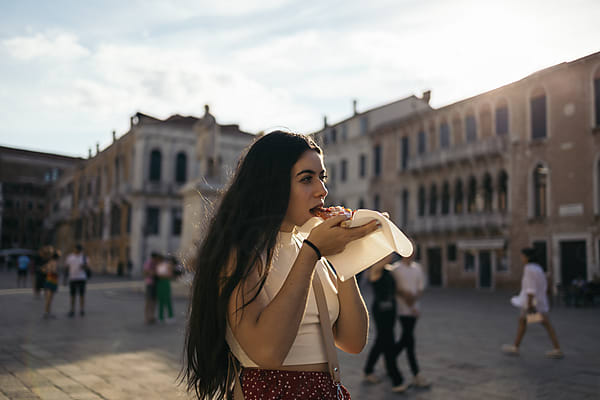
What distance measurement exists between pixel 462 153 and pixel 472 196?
2357 millimetres

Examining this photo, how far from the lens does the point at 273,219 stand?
173 centimetres

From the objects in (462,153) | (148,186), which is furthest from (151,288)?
(148,186)

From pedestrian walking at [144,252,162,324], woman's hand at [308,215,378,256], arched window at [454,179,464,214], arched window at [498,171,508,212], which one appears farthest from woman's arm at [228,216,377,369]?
arched window at [454,179,464,214]

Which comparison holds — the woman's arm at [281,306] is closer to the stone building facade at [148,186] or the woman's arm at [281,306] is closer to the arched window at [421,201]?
the arched window at [421,201]

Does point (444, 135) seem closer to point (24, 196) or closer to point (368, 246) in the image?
point (368, 246)

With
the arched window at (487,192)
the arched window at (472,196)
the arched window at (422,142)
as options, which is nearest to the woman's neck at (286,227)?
the arched window at (487,192)

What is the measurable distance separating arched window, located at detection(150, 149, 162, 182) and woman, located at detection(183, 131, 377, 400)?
41771mm

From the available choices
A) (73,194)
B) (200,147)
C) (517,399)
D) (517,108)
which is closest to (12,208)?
(73,194)

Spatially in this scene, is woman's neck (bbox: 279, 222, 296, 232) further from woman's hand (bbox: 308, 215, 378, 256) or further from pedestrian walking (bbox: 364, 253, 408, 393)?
pedestrian walking (bbox: 364, 253, 408, 393)

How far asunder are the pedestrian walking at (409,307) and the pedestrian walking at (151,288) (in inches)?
252

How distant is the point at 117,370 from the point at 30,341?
2.77m

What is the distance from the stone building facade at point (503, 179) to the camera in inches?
900

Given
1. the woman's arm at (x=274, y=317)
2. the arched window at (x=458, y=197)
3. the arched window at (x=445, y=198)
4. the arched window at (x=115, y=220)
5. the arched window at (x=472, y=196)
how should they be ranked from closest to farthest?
the woman's arm at (x=274, y=317) < the arched window at (x=472, y=196) < the arched window at (x=458, y=197) < the arched window at (x=445, y=198) < the arched window at (x=115, y=220)

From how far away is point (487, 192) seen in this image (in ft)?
92.2
